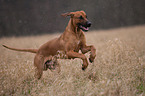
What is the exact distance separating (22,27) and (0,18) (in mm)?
1737

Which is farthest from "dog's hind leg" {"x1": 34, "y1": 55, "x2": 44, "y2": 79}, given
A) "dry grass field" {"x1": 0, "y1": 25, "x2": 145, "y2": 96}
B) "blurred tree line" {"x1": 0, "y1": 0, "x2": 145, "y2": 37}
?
"blurred tree line" {"x1": 0, "y1": 0, "x2": 145, "y2": 37}

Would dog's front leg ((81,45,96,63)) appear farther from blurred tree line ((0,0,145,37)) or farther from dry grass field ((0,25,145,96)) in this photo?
blurred tree line ((0,0,145,37))

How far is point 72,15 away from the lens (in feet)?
11.5

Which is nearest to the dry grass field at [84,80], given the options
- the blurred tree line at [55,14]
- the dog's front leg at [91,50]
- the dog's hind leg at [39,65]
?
the dog's hind leg at [39,65]

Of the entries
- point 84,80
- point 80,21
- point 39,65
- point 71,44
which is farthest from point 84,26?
point 39,65

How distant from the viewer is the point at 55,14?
555 inches

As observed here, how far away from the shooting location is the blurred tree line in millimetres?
13453

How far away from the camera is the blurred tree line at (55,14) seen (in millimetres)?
13453

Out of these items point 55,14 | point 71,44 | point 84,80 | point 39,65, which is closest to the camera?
point 84,80

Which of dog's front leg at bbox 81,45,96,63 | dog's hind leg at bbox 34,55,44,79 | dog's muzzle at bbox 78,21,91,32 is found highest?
dog's muzzle at bbox 78,21,91,32

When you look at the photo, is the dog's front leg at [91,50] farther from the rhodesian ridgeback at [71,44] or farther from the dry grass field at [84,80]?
the dry grass field at [84,80]

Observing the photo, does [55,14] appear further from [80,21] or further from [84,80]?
[84,80]

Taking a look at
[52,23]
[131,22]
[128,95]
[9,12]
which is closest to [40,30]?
[52,23]

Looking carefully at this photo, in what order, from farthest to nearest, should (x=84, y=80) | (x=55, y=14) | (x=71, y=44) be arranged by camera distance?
(x=55, y=14)
(x=71, y=44)
(x=84, y=80)
